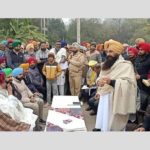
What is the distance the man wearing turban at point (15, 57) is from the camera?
850cm

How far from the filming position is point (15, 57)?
8.59 m

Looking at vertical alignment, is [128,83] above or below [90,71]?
above

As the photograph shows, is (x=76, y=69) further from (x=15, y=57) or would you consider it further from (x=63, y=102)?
(x=63, y=102)

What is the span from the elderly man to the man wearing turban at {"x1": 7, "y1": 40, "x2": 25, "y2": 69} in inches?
46.5

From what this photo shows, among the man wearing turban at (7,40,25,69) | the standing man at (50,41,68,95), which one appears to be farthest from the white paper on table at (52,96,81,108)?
the standing man at (50,41,68,95)

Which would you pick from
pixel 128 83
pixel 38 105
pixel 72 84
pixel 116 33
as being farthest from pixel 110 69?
pixel 116 33

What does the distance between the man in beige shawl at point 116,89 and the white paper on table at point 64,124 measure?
0.42 m

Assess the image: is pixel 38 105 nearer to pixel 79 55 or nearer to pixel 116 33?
pixel 79 55

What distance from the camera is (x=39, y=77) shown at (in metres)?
8.71

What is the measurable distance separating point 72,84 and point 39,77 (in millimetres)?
1041

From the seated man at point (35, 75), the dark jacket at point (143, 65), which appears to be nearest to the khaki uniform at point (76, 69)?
the seated man at point (35, 75)

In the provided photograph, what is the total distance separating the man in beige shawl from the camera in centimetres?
495

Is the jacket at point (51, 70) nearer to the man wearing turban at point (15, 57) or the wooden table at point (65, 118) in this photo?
the man wearing turban at point (15, 57)

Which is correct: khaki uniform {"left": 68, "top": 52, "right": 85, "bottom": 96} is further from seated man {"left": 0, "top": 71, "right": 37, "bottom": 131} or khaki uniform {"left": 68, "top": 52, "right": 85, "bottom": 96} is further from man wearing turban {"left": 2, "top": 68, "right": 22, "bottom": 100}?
seated man {"left": 0, "top": 71, "right": 37, "bottom": 131}
